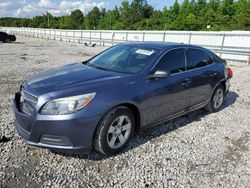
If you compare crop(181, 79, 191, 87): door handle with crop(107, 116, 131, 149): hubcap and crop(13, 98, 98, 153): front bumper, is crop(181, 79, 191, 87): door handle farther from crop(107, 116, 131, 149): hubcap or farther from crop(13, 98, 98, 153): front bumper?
crop(13, 98, 98, 153): front bumper

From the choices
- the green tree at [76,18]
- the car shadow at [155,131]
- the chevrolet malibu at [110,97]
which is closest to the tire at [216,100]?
the car shadow at [155,131]

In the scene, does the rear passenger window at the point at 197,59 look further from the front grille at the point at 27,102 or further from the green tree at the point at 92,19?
the green tree at the point at 92,19

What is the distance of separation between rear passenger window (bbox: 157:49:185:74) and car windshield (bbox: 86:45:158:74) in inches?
8.2

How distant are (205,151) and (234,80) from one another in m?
6.53

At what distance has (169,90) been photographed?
4.00 meters

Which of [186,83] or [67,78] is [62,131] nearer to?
[67,78]

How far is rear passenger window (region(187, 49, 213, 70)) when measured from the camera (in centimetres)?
464

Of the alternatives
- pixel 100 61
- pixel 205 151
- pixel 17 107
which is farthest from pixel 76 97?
pixel 205 151

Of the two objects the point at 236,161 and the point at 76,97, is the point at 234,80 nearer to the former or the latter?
the point at 236,161

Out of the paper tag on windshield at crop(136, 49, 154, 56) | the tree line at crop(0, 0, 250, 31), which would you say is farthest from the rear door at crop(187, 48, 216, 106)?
the tree line at crop(0, 0, 250, 31)

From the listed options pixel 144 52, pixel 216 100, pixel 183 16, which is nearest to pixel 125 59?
pixel 144 52

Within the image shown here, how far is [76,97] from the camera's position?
3.02 m

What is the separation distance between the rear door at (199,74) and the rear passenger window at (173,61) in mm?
196

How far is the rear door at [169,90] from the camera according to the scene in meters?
3.73
